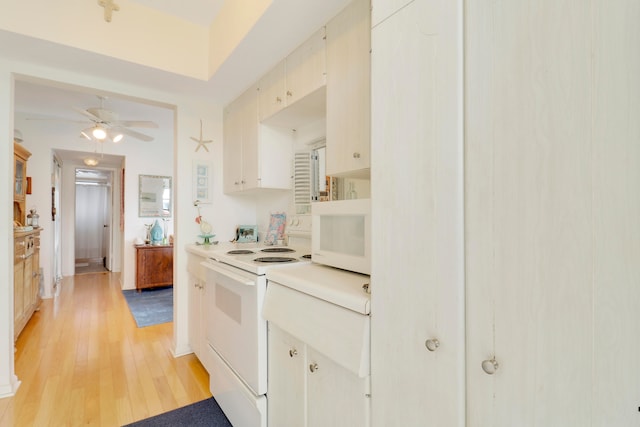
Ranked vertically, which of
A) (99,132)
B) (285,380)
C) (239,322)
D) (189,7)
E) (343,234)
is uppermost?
(189,7)

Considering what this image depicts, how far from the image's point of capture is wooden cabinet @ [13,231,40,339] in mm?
2818

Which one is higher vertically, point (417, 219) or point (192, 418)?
point (417, 219)

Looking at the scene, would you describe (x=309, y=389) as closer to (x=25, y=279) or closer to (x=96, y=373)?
(x=96, y=373)

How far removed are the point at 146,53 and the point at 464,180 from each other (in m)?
2.42

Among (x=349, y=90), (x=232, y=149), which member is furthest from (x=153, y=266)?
(x=349, y=90)

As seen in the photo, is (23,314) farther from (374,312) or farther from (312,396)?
(374,312)

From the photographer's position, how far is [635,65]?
482 mm

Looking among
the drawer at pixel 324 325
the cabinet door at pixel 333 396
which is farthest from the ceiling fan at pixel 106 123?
the cabinet door at pixel 333 396

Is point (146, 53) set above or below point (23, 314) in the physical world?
above

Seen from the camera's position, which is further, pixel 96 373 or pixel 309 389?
pixel 96 373

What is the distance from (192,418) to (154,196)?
4.36 m

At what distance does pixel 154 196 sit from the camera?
17.2 ft

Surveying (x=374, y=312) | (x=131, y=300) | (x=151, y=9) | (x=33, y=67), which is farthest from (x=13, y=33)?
(x=131, y=300)

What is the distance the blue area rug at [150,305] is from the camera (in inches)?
137
